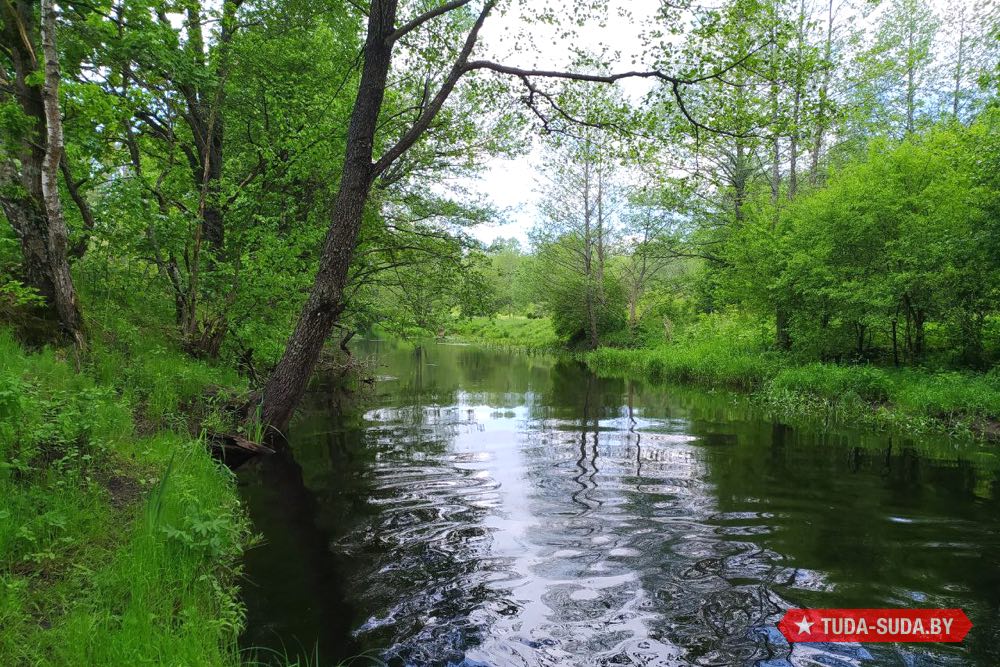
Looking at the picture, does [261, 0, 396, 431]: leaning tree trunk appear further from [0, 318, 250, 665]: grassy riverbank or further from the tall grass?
the tall grass

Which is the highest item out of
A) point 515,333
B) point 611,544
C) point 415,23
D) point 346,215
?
point 415,23

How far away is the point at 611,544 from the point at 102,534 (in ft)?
14.8

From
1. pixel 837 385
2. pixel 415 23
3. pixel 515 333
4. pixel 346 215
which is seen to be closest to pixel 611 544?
pixel 346 215

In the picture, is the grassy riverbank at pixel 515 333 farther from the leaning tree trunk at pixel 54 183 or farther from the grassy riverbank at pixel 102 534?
the grassy riverbank at pixel 102 534

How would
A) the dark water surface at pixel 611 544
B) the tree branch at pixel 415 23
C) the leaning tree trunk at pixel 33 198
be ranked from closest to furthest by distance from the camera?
the dark water surface at pixel 611 544, the leaning tree trunk at pixel 33 198, the tree branch at pixel 415 23

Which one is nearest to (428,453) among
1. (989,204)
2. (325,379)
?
(325,379)

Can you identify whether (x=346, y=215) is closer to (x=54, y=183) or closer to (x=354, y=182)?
(x=354, y=182)

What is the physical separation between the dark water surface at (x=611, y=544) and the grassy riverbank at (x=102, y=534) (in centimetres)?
57

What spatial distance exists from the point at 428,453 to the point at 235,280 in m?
4.53

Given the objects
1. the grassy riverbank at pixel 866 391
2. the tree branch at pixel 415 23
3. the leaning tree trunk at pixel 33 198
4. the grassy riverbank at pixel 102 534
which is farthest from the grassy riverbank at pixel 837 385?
the grassy riverbank at pixel 102 534

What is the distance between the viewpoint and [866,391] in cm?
1298

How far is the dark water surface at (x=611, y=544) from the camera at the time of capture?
3906 mm

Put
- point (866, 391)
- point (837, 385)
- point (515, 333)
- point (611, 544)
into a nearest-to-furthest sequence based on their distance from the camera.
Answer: point (611, 544) → point (866, 391) → point (837, 385) → point (515, 333)

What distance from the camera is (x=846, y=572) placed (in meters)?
4.93
